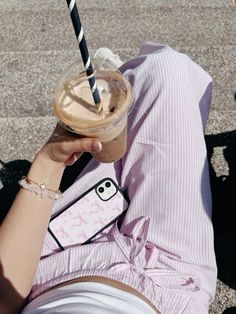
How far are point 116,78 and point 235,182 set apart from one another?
0.80 metres

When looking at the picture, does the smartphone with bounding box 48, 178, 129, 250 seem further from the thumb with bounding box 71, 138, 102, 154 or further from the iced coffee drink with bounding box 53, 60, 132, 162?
the thumb with bounding box 71, 138, 102, 154

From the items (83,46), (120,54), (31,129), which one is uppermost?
(83,46)

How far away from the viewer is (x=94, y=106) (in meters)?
1.28

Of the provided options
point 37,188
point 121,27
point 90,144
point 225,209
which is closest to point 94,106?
point 90,144

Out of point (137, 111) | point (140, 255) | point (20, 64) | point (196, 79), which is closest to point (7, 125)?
point (20, 64)

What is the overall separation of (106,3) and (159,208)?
5.24 feet

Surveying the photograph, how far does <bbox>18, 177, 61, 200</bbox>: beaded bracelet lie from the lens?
1359mm

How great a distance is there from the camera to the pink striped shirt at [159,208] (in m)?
1.43

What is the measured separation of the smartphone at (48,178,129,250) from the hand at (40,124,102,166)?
298mm

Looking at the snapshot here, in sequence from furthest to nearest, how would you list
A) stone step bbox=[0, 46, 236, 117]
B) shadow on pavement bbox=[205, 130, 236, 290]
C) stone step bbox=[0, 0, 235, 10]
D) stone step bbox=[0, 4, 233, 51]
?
stone step bbox=[0, 0, 235, 10], stone step bbox=[0, 4, 233, 51], stone step bbox=[0, 46, 236, 117], shadow on pavement bbox=[205, 130, 236, 290]

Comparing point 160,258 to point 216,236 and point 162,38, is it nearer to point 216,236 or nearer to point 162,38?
point 216,236

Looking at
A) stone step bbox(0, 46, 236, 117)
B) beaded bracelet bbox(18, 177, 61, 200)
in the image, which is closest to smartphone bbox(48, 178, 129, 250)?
beaded bracelet bbox(18, 177, 61, 200)

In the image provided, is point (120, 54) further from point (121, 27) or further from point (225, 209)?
point (225, 209)

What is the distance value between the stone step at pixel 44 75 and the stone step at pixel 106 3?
0.43 m
